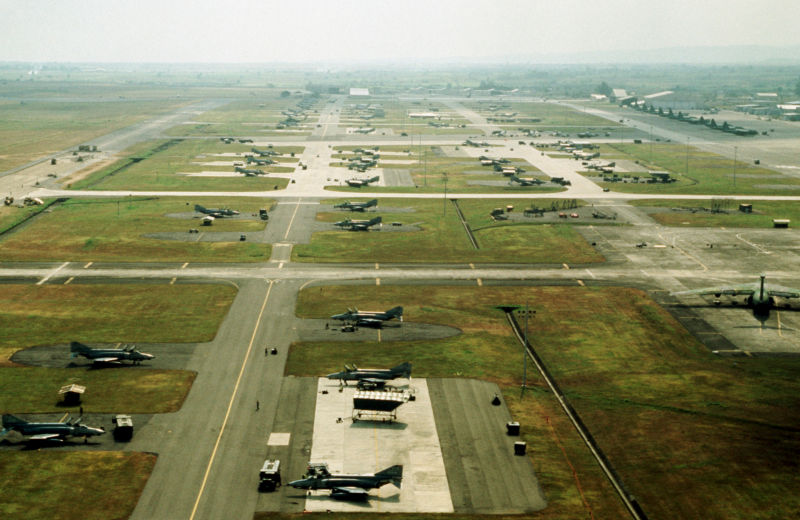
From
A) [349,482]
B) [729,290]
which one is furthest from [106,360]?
[729,290]

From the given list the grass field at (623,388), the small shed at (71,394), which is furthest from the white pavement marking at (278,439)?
the small shed at (71,394)

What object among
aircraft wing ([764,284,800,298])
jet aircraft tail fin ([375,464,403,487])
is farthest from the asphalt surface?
jet aircraft tail fin ([375,464,403,487])

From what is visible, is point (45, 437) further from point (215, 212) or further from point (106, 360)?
point (215, 212)

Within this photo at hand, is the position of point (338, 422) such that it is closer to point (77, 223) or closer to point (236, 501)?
point (236, 501)

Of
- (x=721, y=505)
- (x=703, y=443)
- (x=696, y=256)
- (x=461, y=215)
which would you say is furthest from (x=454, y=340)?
(x=461, y=215)

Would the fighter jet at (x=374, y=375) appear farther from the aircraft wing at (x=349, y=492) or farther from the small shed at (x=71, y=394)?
the small shed at (x=71, y=394)
